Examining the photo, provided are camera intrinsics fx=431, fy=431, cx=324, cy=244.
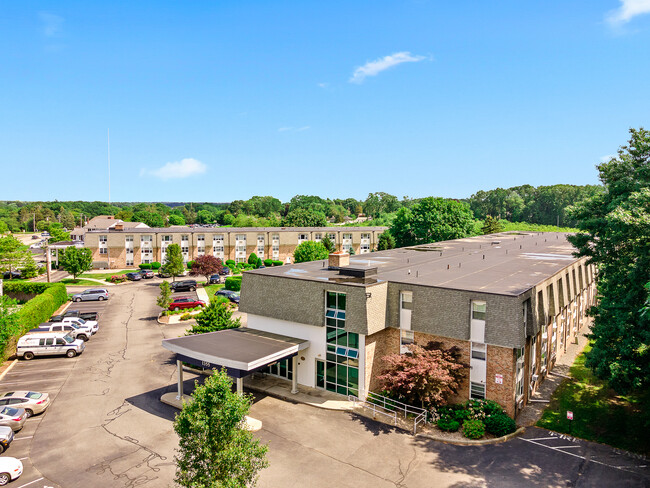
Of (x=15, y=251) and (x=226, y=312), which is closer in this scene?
(x=226, y=312)

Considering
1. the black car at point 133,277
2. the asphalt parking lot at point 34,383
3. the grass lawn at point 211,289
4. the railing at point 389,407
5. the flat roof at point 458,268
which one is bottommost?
the asphalt parking lot at point 34,383

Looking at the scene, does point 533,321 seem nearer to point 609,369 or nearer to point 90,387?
point 609,369

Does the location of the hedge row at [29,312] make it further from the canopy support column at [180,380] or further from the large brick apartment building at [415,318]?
the large brick apartment building at [415,318]

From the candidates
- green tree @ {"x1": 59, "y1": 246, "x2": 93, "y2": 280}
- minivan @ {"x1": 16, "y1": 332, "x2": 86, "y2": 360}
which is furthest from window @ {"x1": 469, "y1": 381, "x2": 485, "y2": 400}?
green tree @ {"x1": 59, "y1": 246, "x2": 93, "y2": 280}

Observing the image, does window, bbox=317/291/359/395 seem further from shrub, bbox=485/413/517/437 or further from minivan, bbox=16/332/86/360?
minivan, bbox=16/332/86/360

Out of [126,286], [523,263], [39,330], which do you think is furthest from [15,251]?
[523,263]

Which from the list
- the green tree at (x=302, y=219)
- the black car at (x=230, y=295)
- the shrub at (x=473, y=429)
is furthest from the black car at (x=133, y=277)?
the shrub at (x=473, y=429)
